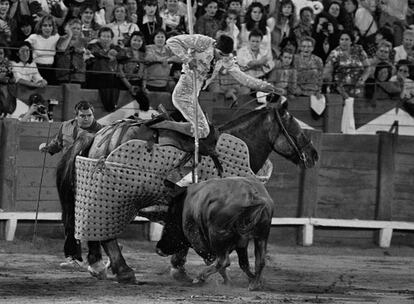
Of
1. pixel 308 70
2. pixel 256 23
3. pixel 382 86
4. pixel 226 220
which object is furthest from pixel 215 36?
pixel 226 220

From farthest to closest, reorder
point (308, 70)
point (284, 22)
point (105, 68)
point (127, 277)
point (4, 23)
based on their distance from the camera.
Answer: point (284, 22) → point (308, 70) → point (105, 68) → point (4, 23) → point (127, 277)

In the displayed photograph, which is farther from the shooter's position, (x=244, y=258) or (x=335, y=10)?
(x=335, y=10)

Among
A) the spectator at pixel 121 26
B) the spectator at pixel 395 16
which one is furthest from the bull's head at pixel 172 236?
the spectator at pixel 395 16

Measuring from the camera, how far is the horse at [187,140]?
12367 millimetres

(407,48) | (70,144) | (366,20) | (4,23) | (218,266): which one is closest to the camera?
(218,266)

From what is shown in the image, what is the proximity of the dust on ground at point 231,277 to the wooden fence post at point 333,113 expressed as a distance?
1.79 m

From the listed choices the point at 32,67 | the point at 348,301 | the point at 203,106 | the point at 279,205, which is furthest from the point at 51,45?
the point at 348,301

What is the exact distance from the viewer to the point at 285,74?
675 inches

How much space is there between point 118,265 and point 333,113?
6.14m

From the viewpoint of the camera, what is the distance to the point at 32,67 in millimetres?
15406

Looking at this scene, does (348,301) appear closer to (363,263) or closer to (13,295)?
(13,295)

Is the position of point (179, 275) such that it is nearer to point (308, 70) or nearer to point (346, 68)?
point (308, 70)

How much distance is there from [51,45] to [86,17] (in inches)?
26.2

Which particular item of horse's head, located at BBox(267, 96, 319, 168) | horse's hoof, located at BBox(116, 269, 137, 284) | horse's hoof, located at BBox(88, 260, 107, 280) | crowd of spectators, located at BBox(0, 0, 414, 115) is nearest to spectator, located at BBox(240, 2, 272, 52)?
crowd of spectators, located at BBox(0, 0, 414, 115)
